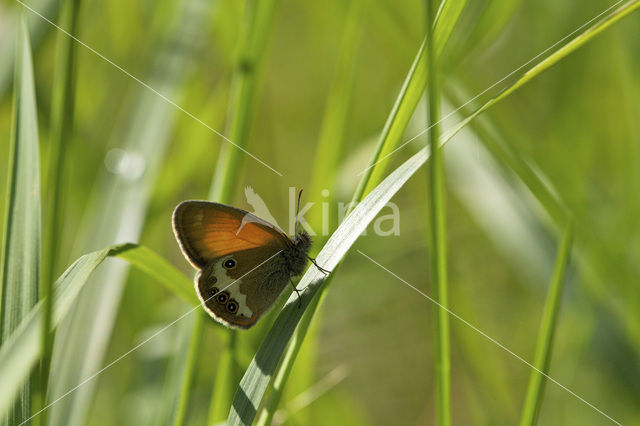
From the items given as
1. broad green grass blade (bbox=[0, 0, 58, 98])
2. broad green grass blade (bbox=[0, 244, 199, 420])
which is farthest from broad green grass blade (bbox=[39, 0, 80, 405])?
broad green grass blade (bbox=[0, 0, 58, 98])

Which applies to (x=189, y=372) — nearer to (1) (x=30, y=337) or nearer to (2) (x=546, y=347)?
Result: (1) (x=30, y=337)

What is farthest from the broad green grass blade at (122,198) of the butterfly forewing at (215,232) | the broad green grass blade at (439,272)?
the broad green grass blade at (439,272)

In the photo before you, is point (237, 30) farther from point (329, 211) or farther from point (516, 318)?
point (516, 318)

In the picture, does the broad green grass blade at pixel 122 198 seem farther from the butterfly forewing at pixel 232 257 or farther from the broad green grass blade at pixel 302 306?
the broad green grass blade at pixel 302 306

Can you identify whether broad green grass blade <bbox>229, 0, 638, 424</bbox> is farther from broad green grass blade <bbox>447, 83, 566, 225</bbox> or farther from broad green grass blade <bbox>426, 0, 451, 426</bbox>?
broad green grass blade <bbox>447, 83, 566, 225</bbox>

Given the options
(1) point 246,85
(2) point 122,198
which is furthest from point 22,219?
(2) point 122,198

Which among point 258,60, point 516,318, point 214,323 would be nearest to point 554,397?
point 516,318
